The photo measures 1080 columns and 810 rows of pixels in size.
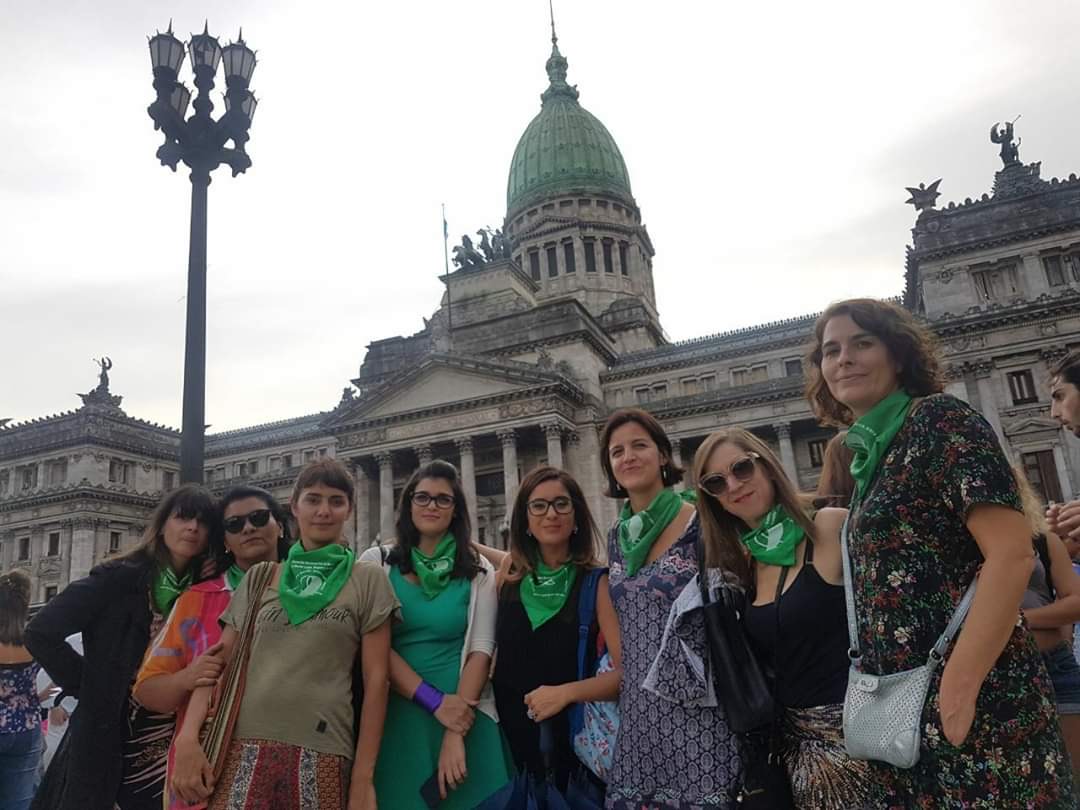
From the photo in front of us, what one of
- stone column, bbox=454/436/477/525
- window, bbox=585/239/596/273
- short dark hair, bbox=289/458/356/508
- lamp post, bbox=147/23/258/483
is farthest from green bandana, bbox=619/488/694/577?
window, bbox=585/239/596/273

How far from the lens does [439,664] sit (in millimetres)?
5129

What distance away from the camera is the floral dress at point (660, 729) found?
4.11 m

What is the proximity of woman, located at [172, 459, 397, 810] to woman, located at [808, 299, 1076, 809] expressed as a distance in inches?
114

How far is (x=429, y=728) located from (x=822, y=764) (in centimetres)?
250

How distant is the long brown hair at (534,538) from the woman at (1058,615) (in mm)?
2801

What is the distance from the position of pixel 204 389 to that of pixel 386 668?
5.59 m

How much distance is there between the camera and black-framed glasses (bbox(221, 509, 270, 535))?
5.68 metres

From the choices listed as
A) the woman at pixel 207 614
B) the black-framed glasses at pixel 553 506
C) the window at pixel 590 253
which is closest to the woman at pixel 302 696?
the woman at pixel 207 614

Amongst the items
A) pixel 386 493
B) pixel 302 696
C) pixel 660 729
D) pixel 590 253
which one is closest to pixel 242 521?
pixel 302 696

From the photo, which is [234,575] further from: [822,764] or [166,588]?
[822,764]

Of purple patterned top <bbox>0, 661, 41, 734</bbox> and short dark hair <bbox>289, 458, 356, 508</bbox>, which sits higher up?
short dark hair <bbox>289, 458, 356, 508</bbox>

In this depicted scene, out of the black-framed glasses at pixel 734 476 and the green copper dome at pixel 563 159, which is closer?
the black-framed glasses at pixel 734 476

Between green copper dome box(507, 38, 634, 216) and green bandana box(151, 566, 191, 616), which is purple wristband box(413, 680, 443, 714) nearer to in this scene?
green bandana box(151, 566, 191, 616)

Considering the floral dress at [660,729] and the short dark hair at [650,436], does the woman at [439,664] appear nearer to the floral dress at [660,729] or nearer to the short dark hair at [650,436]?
the floral dress at [660,729]
